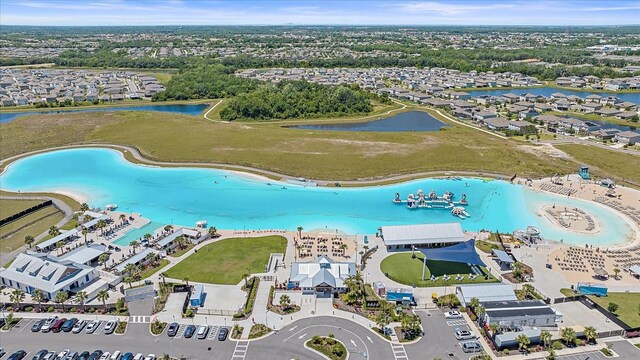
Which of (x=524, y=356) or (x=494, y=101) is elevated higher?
(x=494, y=101)

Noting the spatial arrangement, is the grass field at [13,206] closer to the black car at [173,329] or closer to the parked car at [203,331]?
the black car at [173,329]

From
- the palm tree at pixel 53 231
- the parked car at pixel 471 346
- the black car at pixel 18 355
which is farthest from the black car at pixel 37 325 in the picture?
the parked car at pixel 471 346

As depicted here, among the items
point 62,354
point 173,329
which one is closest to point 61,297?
point 62,354

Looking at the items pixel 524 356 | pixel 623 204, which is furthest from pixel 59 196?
pixel 623 204

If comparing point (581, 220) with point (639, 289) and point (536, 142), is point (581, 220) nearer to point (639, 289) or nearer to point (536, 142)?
point (639, 289)

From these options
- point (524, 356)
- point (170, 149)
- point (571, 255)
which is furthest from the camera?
point (170, 149)

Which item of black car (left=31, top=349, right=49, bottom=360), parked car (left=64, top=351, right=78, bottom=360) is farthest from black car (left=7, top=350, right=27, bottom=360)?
parked car (left=64, top=351, right=78, bottom=360)

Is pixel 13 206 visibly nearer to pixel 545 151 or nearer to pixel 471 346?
pixel 471 346
